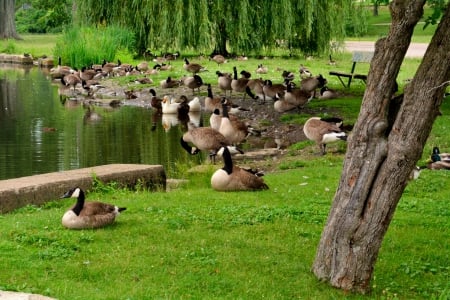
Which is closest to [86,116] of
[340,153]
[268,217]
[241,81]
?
[241,81]

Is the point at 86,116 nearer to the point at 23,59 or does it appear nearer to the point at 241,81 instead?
the point at 241,81

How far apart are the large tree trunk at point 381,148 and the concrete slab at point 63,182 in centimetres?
558

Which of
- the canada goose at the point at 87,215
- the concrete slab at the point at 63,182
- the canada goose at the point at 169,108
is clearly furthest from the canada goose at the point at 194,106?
the canada goose at the point at 87,215

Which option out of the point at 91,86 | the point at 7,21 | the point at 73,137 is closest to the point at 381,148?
the point at 73,137

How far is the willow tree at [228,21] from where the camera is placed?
114 ft

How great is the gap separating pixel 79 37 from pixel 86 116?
1381cm

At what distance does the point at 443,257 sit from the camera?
899 centimetres

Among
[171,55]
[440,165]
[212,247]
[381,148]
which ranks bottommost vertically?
[440,165]

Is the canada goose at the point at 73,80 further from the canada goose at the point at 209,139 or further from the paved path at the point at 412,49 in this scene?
the paved path at the point at 412,49

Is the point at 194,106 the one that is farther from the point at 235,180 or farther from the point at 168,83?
the point at 235,180

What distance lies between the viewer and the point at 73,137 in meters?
21.6

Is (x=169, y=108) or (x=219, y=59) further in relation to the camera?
(x=219, y=59)

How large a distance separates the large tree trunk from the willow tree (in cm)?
2697

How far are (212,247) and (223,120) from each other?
31.3 feet
